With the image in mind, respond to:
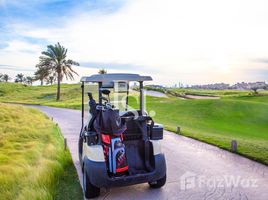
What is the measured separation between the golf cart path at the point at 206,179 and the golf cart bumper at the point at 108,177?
424 millimetres

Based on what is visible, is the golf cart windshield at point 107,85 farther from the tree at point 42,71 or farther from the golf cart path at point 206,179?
the tree at point 42,71

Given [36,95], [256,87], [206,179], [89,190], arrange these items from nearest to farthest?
1. [89,190]
2. [206,179]
3. [36,95]
4. [256,87]

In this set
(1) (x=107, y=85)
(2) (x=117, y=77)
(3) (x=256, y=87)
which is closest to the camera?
(2) (x=117, y=77)

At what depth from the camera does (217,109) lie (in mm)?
26594

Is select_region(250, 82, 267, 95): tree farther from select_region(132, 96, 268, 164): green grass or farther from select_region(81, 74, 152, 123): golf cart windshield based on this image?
select_region(81, 74, 152, 123): golf cart windshield

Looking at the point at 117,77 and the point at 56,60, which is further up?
the point at 56,60

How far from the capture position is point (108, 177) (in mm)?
5000

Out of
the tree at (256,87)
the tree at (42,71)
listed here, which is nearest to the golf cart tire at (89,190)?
the tree at (42,71)

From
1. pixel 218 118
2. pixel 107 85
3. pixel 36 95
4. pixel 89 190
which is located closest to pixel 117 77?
pixel 107 85

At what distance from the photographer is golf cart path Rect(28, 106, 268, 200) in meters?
5.42

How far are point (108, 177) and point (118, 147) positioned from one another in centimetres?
56

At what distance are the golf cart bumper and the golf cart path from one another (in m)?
0.42

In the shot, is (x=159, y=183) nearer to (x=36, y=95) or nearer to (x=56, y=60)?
(x=56, y=60)

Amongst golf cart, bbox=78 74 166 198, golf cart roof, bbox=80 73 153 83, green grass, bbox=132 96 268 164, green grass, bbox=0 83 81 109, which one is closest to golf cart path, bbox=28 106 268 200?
golf cart, bbox=78 74 166 198
